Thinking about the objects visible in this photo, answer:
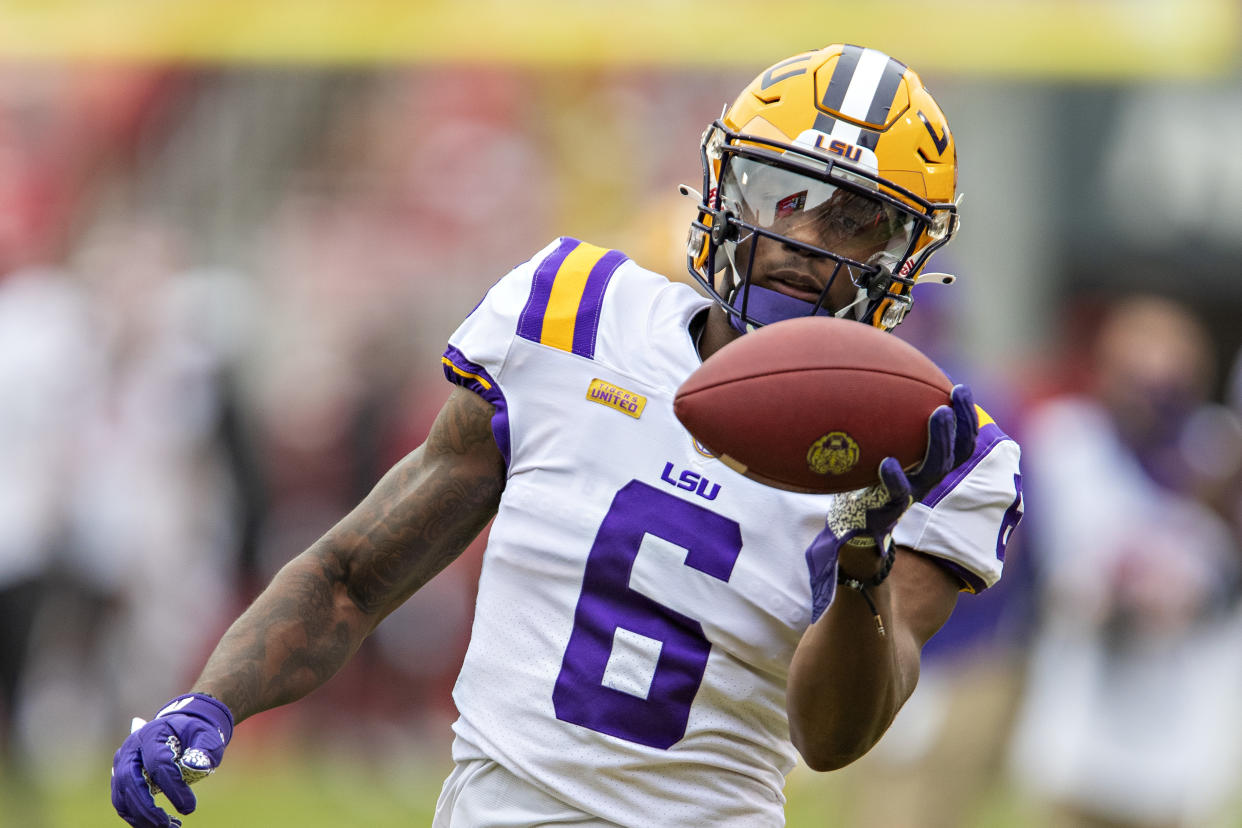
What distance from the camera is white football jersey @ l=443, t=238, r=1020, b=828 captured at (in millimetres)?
2164

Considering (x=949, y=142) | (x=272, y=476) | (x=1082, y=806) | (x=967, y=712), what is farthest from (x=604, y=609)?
(x=272, y=476)

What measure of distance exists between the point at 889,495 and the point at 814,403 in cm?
13

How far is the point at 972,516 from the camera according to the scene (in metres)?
2.22

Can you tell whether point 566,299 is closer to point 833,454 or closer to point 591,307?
point 591,307

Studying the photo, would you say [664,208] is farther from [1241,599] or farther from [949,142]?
[949,142]

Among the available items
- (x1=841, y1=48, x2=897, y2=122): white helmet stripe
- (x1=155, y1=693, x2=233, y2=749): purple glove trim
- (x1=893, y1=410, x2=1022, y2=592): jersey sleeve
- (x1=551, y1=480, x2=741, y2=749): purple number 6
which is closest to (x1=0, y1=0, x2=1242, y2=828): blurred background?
(x1=841, y1=48, x2=897, y2=122): white helmet stripe

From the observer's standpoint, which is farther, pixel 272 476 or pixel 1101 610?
pixel 272 476

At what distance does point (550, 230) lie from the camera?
8.60 metres

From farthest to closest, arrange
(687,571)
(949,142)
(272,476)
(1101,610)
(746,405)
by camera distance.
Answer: (272,476) < (1101,610) < (949,142) < (687,571) < (746,405)

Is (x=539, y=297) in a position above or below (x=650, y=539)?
above

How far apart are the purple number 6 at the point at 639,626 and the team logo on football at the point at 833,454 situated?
31 centimetres

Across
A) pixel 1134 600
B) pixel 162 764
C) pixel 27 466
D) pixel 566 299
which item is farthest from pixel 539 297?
pixel 27 466

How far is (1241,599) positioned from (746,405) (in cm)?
395

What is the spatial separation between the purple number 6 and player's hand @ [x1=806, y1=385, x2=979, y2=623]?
26 cm
